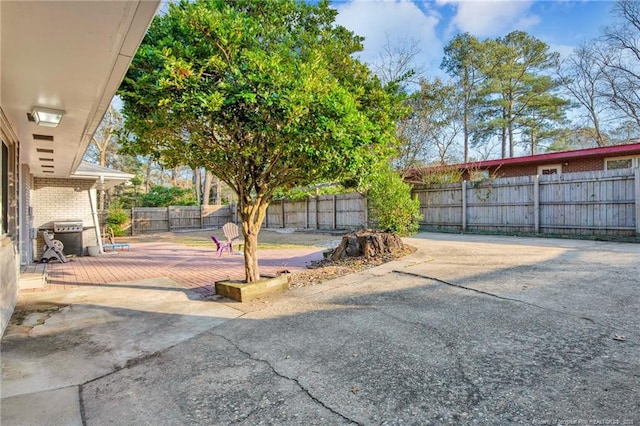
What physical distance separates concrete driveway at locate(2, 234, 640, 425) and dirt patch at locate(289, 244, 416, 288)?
73cm

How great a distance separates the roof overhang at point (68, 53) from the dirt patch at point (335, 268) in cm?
362

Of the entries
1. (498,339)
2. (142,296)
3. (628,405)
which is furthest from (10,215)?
(628,405)

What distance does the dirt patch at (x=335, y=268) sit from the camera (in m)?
5.71

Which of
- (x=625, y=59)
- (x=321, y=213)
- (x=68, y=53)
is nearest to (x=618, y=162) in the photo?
(x=625, y=59)

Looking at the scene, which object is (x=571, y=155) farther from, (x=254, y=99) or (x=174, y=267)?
(x=174, y=267)

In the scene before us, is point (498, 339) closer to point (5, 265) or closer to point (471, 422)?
point (471, 422)

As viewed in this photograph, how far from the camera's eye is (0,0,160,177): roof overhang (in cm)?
207

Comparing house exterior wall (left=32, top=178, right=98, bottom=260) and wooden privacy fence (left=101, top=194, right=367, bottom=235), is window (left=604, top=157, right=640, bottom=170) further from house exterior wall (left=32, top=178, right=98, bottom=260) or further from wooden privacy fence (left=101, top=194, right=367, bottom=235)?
house exterior wall (left=32, top=178, right=98, bottom=260)

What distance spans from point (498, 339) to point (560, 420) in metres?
1.17

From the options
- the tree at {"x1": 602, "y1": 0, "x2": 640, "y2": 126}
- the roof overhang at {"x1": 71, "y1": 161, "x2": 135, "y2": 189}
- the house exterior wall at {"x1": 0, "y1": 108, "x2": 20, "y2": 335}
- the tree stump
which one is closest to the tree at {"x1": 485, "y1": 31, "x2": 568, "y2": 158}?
the tree at {"x1": 602, "y1": 0, "x2": 640, "y2": 126}

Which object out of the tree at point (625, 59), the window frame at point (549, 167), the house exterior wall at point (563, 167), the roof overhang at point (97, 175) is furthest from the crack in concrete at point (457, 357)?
the tree at point (625, 59)

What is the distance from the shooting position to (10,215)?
505 centimetres

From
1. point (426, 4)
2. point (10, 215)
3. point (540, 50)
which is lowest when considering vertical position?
point (10, 215)

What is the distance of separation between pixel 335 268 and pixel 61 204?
886 centimetres
